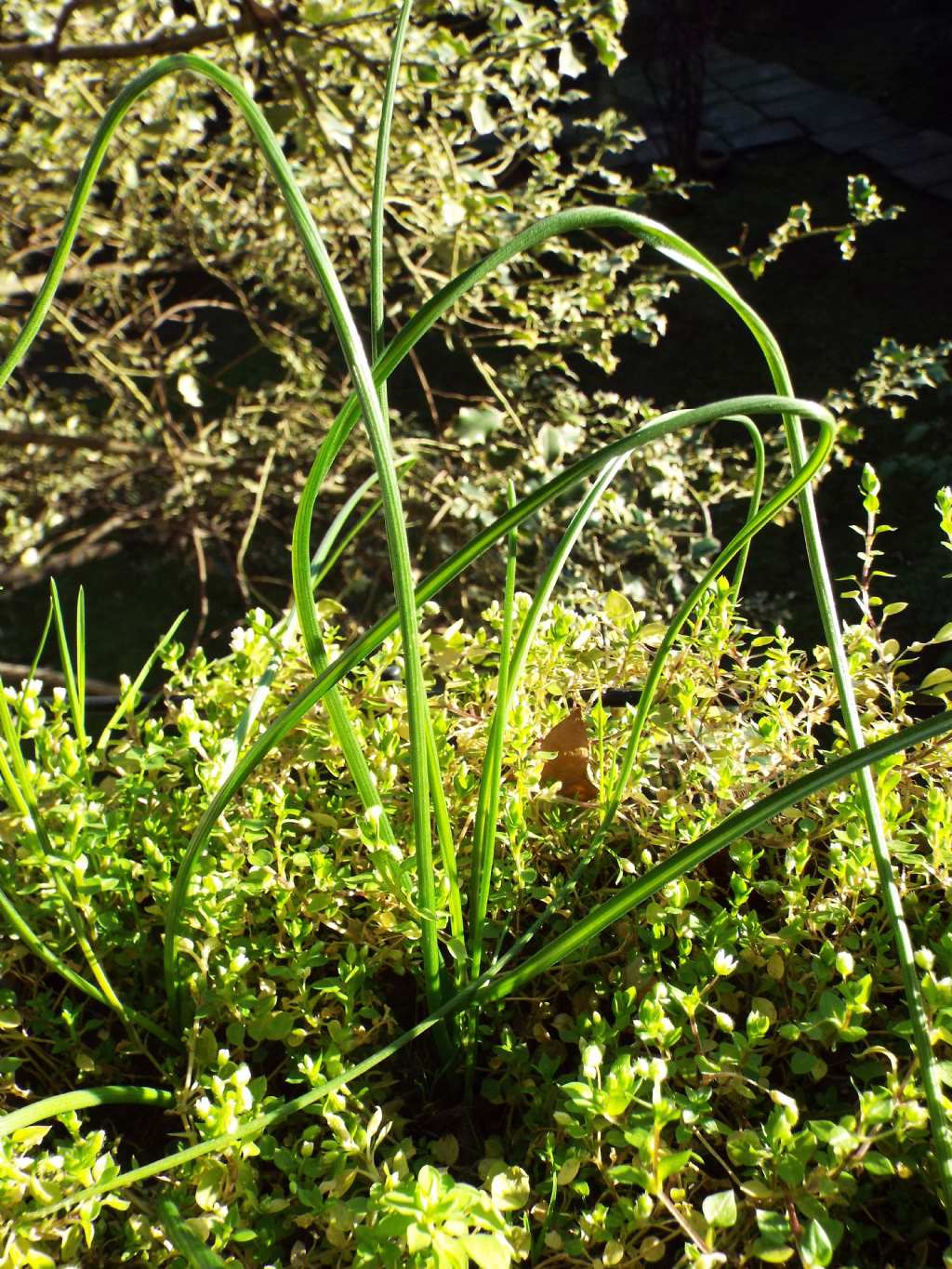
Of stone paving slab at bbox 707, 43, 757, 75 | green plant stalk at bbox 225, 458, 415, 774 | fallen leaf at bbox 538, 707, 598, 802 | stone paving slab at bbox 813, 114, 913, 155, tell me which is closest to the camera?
green plant stalk at bbox 225, 458, 415, 774

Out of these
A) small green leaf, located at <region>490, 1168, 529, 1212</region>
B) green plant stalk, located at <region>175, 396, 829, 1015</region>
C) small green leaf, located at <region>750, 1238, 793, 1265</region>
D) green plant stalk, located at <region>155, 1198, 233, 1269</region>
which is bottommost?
green plant stalk, located at <region>155, 1198, 233, 1269</region>

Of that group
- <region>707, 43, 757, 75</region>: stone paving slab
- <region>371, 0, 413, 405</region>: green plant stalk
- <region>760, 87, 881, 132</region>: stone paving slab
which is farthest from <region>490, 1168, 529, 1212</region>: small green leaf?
<region>707, 43, 757, 75</region>: stone paving slab

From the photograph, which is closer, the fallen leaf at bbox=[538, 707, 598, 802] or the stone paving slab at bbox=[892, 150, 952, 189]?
the fallen leaf at bbox=[538, 707, 598, 802]

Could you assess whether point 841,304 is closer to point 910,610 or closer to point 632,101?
point 910,610

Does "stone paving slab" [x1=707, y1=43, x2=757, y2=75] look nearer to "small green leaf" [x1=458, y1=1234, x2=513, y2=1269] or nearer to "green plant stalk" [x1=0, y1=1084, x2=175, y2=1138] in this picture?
"green plant stalk" [x1=0, y1=1084, x2=175, y2=1138]

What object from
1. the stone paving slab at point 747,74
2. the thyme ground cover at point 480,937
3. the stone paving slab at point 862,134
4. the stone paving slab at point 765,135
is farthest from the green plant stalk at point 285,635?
the stone paving slab at point 747,74
